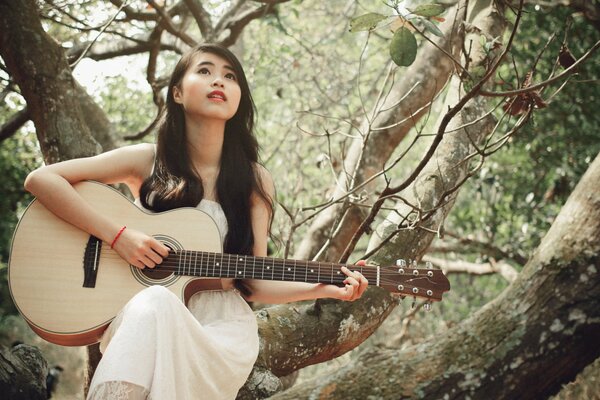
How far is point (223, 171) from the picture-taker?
10.2 feet

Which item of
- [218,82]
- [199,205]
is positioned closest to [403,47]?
[218,82]

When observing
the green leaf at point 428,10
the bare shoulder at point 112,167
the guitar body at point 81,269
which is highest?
the green leaf at point 428,10

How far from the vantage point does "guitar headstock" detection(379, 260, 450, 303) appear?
9.05ft

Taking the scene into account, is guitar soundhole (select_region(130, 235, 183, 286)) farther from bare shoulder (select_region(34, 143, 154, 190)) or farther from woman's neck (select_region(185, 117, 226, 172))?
woman's neck (select_region(185, 117, 226, 172))

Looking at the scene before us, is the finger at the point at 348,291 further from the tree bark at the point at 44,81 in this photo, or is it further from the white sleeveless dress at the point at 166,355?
the tree bark at the point at 44,81

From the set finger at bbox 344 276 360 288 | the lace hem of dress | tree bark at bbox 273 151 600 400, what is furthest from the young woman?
tree bark at bbox 273 151 600 400

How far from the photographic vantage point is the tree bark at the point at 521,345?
1.81 metres

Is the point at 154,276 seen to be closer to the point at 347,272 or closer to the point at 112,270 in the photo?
the point at 112,270

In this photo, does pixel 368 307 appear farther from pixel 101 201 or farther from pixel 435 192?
pixel 101 201

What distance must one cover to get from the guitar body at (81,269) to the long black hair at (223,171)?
Answer: 12 cm

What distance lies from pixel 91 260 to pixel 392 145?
245 cm

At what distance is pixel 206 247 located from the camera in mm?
2805

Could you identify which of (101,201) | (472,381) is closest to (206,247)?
(101,201)

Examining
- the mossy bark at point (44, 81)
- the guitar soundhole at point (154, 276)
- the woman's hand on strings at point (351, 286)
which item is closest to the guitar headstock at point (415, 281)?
the woman's hand on strings at point (351, 286)
